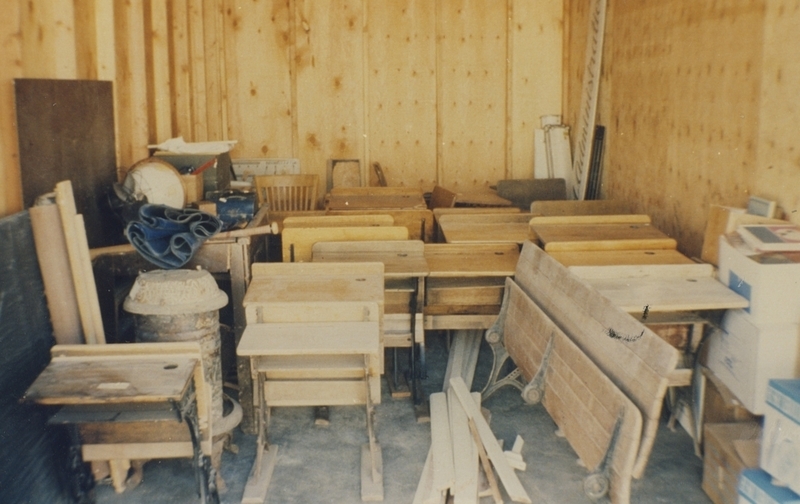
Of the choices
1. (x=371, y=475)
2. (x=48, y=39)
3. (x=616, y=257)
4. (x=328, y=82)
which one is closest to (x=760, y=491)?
(x=616, y=257)

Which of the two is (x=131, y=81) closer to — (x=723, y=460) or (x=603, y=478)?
(x=603, y=478)

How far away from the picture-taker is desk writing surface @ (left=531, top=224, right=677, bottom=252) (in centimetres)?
457

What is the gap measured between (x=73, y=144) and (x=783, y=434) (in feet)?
12.0

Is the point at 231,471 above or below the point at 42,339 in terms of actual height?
below

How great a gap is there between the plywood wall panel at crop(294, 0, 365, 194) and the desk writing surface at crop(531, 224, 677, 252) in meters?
2.99

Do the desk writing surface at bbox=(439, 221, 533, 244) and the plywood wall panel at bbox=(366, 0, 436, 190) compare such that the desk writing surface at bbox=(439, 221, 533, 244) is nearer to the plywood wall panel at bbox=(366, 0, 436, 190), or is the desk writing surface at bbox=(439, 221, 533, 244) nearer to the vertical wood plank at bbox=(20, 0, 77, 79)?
the plywood wall panel at bbox=(366, 0, 436, 190)

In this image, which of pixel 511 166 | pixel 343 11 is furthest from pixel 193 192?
pixel 511 166

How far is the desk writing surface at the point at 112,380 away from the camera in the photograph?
294 centimetres

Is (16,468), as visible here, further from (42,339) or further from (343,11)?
(343,11)

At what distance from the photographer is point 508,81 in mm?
7457

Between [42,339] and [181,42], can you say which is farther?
[181,42]

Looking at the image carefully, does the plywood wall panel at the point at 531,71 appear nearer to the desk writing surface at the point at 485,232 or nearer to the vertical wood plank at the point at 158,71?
the desk writing surface at the point at 485,232

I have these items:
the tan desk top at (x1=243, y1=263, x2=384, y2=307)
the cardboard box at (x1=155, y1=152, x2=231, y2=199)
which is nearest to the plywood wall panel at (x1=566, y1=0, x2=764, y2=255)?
the tan desk top at (x1=243, y1=263, x2=384, y2=307)

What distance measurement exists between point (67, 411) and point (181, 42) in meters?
4.11
